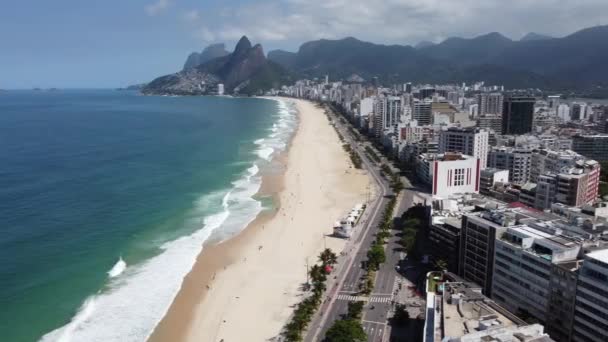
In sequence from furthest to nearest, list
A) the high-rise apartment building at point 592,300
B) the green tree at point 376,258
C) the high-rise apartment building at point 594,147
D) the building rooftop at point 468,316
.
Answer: the high-rise apartment building at point 594,147 < the green tree at point 376,258 < the high-rise apartment building at point 592,300 < the building rooftop at point 468,316

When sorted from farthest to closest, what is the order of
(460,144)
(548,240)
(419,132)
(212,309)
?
(419,132) < (460,144) < (212,309) < (548,240)

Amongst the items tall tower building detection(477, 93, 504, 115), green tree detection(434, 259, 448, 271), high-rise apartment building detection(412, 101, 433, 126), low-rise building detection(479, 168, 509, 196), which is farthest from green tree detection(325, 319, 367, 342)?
tall tower building detection(477, 93, 504, 115)

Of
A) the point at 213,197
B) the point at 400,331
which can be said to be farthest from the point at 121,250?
the point at 400,331

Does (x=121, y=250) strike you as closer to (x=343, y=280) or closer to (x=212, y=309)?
(x=212, y=309)

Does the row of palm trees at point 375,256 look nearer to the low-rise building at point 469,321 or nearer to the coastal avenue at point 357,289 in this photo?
the coastal avenue at point 357,289

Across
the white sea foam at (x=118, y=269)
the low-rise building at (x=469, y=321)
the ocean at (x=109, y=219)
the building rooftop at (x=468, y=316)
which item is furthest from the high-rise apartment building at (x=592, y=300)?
the white sea foam at (x=118, y=269)

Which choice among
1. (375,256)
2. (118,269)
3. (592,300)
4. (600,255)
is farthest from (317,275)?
(600,255)

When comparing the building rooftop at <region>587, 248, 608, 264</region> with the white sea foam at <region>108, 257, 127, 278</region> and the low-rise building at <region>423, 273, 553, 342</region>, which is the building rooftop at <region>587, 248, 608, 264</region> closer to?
the low-rise building at <region>423, 273, 553, 342</region>
